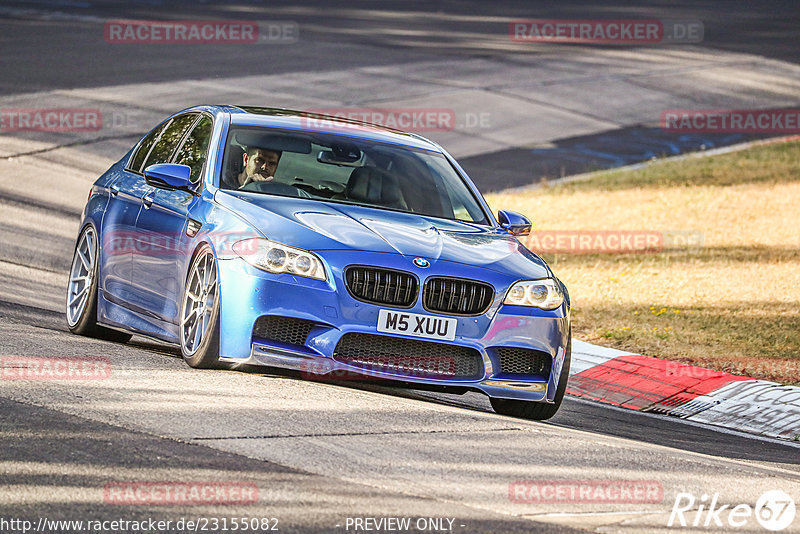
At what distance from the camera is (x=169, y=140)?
974 centimetres

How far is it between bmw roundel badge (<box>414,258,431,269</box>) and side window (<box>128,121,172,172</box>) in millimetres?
2917

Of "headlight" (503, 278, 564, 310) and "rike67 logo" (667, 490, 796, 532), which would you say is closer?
"rike67 logo" (667, 490, 796, 532)

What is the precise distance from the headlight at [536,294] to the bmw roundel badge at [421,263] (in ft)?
1.73

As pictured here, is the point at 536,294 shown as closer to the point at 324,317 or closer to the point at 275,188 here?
the point at 324,317

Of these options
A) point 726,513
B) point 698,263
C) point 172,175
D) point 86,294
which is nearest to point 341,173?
point 172,175

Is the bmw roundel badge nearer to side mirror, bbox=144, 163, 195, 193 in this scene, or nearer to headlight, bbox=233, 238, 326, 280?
headlight, bbox=233, 238, 326, 280

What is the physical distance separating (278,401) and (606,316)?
267 inches

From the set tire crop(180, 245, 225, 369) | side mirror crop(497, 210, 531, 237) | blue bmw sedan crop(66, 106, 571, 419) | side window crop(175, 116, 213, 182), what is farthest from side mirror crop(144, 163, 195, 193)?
side mirror crop(497, 210, 531, 237)

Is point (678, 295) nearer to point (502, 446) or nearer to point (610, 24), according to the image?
point (502, 446)

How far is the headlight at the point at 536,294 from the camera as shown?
7.92 metres

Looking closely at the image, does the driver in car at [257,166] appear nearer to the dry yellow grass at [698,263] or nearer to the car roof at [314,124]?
the car roof at [314,124]

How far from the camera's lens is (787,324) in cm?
1305

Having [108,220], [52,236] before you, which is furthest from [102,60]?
[108,220]

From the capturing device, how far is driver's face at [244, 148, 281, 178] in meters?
8.73
